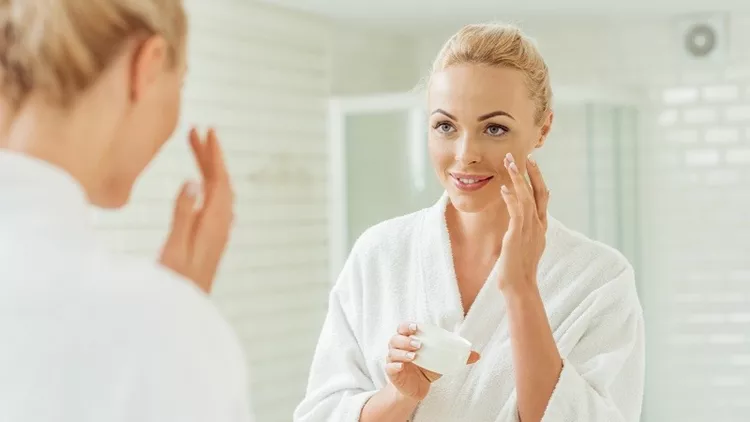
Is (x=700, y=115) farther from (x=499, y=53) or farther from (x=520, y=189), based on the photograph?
(x=520, y=189)

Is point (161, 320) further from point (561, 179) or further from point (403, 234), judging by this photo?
point (561, 179)

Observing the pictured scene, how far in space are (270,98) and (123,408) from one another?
3.87 m

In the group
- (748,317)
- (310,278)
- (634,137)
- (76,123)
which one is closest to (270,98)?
(310,278)

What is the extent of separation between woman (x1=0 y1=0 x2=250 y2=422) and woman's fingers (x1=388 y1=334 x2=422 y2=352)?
0.89 meters

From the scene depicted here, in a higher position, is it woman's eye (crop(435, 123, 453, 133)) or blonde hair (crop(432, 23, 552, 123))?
blonde hair (crop(432, 23, 552, 123))

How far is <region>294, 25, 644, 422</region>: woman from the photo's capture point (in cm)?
169

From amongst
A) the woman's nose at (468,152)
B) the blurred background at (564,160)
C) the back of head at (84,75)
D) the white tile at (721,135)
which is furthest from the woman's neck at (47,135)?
the white tile at (721,135)

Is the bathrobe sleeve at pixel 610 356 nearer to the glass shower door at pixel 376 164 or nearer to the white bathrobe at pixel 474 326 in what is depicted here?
the white bathrobe at pixel 474 326

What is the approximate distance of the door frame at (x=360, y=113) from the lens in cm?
443

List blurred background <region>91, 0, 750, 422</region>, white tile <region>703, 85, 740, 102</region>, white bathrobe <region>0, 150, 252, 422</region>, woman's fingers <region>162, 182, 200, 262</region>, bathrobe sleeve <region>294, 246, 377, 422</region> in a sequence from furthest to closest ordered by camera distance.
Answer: white tile <region>703, 85, 740, 102</region> → blurred background <region>91, 0, 750, 422</region> → bathrobe sleeve <region>294, 246, 377, 422</region> → woman's fingers <region>162, 182, 200, 262</region> → white bathrobe <region>0, 150, 252, 422</region>

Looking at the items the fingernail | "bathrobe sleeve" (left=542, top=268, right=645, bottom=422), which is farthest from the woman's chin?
the fingernail

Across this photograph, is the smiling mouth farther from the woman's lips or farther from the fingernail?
the fingernail

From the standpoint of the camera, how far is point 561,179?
4633 mm

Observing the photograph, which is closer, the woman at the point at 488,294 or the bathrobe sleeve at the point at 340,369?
the woman at the point at 488,294
